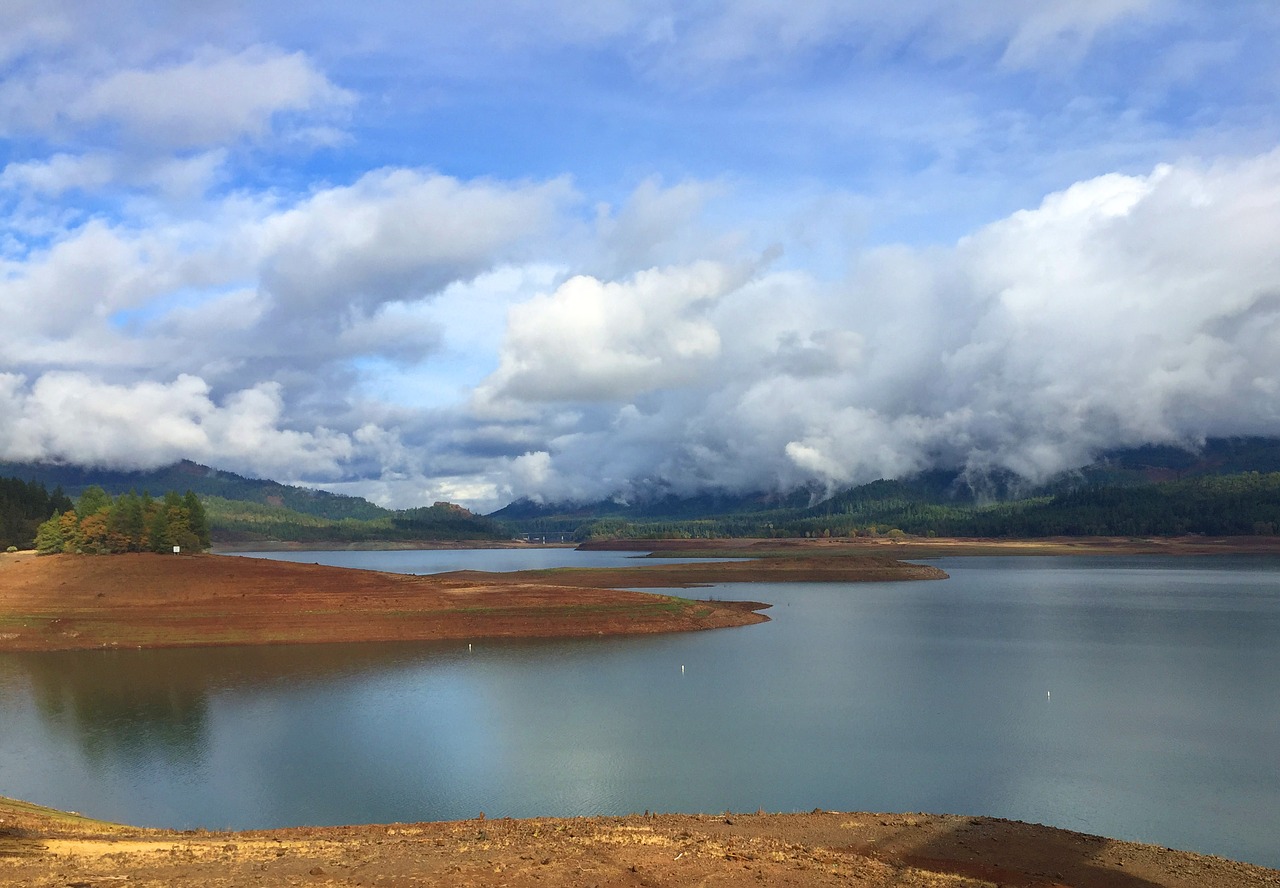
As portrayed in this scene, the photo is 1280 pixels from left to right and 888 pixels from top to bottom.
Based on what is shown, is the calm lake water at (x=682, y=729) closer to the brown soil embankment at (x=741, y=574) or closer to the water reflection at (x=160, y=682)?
the water reflection at (x=160, y=682)

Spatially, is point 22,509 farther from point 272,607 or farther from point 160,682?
point 160,682

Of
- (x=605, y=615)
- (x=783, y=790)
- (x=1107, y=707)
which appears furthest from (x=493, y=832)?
(x=605, y=615)

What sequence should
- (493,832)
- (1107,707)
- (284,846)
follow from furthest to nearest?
(1107,707), (493,832), (284,846)

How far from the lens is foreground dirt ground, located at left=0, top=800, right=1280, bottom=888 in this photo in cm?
1966

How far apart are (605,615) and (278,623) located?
30.6 metres

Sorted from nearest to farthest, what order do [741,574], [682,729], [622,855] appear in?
[622,855] → [682,729] → [741,574]

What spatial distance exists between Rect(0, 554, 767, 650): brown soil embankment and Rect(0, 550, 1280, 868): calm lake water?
4.46m

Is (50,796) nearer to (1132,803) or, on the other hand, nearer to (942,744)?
(942,744)

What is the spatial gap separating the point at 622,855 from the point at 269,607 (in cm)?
7092

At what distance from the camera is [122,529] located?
333 feet

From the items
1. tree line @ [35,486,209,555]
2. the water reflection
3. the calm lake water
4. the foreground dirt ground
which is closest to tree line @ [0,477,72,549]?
tree line @ [35,486,209,555]

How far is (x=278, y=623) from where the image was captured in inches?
3169

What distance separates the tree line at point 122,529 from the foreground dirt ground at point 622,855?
81795 mm

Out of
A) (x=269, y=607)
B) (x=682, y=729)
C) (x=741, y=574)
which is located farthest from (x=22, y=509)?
(x=682, y=729)
